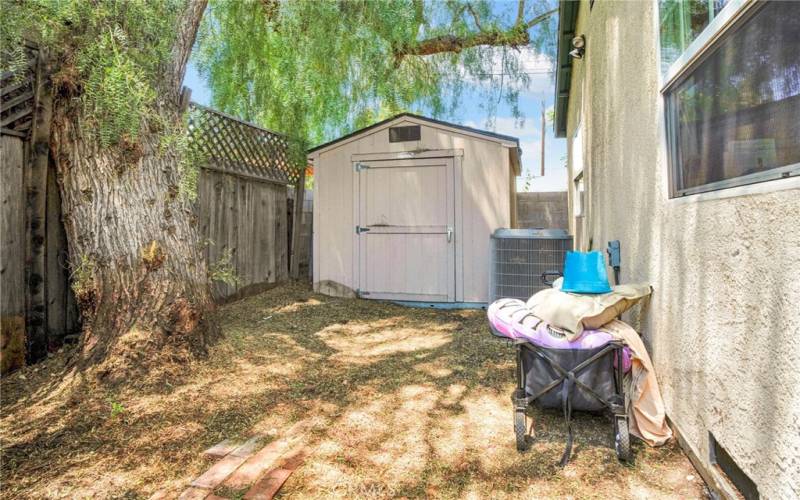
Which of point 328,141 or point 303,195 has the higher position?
point 328,141

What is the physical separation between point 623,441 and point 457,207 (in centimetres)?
439

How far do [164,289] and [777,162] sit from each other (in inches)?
130

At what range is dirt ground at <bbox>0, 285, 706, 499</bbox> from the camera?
1.93 meters

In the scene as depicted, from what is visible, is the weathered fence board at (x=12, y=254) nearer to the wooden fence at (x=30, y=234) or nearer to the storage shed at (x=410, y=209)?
the wooden fence at (x=30, y=234)

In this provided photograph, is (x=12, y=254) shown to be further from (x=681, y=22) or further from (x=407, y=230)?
(x=407, y=230)

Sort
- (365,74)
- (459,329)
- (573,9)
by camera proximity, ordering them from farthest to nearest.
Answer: (365,74)
(573,9)
(459,329)

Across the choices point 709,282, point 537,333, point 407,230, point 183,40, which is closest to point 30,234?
point 183,40

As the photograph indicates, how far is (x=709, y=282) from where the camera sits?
1.77 meters

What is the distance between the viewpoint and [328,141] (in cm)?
723

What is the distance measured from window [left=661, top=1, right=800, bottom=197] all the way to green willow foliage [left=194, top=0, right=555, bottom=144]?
4578 mm

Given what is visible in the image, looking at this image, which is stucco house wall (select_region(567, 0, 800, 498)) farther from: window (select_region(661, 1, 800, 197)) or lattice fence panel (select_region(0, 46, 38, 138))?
lattice fence panel (select_region(0, 46, 38, 138))

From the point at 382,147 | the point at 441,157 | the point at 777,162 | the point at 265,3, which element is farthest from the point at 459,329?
the point at 265,3

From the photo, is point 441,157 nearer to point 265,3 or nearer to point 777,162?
point 265,3

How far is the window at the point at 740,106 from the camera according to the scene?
1.29 meters
